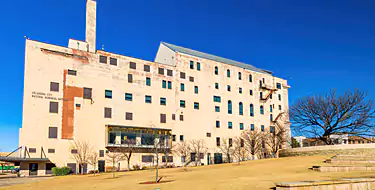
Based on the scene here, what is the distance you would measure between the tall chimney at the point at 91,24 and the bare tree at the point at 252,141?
107 ft

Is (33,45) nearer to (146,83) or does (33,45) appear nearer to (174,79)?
(146,83)

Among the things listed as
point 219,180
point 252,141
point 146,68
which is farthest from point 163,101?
point 219,180

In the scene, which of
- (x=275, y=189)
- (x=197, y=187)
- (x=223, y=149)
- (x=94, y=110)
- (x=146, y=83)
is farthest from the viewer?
(x=223, y=149)

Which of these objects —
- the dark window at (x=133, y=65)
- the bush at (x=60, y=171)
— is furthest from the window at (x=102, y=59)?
the bush at (x=60, y=171)

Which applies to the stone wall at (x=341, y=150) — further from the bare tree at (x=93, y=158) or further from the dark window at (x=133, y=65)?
the bare tree at (x=93, y=158)

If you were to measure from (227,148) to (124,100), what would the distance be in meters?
21.9

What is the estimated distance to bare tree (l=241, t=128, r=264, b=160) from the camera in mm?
67188

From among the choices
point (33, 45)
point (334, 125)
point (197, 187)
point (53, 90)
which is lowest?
point (197, 187)

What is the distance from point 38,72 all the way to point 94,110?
31.3 ft

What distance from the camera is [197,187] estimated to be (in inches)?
810

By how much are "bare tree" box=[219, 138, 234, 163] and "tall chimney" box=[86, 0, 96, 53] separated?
93.8 feet

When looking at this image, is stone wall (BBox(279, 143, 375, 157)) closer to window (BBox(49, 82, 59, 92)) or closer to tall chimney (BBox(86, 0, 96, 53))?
tall chimney (BBox(86, 0, 96, 53))

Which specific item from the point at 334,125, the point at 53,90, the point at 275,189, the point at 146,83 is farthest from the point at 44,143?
the point at 334,125

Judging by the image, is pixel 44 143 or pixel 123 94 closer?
pixel 44 143
